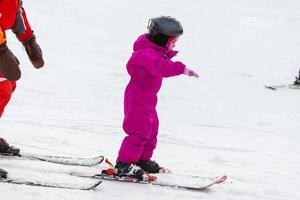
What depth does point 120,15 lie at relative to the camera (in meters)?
22.9

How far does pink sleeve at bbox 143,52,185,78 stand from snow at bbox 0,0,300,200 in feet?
3.55

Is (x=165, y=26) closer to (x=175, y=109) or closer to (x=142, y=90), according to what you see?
(x=142, y=90)

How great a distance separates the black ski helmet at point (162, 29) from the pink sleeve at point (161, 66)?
209mm

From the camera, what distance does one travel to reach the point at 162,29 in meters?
4.38

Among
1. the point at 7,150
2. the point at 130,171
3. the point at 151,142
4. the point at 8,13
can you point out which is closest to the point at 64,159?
the point at 7,150

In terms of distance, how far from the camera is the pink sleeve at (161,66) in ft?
13.5

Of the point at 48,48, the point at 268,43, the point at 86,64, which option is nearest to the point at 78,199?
the point at 86,64

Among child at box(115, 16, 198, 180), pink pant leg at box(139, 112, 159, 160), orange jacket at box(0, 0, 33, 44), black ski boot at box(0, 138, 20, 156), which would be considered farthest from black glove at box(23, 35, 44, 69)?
pink pant leg at box(139, 112, 159, 160)

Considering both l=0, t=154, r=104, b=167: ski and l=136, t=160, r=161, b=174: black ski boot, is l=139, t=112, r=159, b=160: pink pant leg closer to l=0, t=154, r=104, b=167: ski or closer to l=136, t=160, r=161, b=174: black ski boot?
l=136, t=160, r=161, b=174: black ski boot

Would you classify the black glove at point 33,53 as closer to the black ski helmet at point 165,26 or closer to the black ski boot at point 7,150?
the black ski boot at point 7,150

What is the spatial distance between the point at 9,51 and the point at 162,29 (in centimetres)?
144

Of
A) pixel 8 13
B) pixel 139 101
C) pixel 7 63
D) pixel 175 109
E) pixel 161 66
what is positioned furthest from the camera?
pixel 175 109

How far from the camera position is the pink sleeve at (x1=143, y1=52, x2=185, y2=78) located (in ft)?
13.5

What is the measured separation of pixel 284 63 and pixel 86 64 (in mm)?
7045
